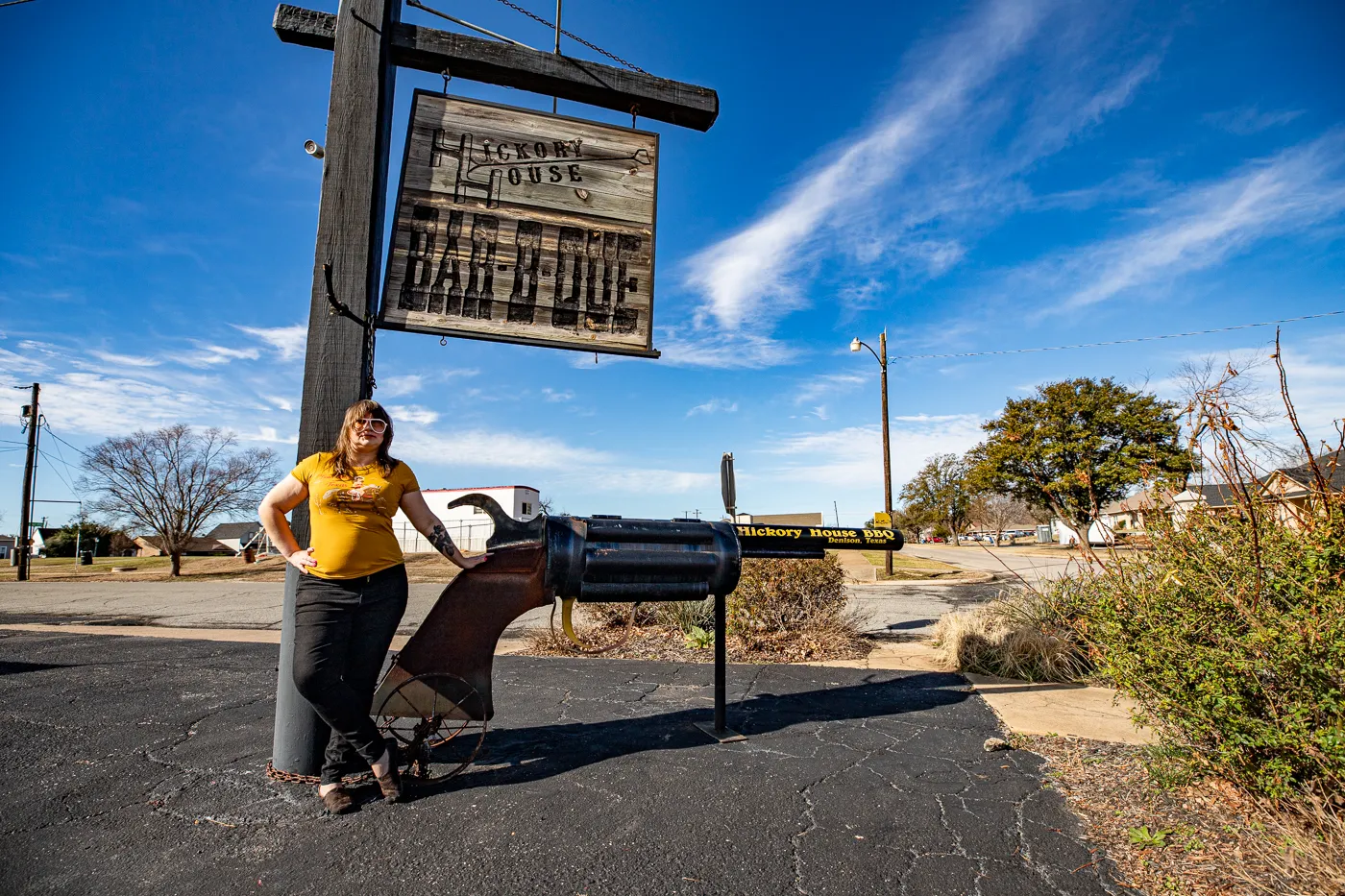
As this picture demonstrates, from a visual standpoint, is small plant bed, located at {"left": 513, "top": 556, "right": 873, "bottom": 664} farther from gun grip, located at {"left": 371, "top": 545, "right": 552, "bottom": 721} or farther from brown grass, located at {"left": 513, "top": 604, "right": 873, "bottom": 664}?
gun grip, located at {"left": 371, "top": 545, "right": 552, "bottom": 721}

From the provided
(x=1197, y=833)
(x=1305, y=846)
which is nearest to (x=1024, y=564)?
(x=1197, y=833)

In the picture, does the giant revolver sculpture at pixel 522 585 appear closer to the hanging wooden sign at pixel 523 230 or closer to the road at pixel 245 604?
the hanging wooden sign at pixel 523 230

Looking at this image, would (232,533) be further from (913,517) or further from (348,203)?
(348,203)

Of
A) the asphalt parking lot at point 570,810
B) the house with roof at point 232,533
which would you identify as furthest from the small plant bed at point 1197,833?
the house with roof at point 232,533

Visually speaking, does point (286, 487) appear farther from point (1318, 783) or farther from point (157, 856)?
point (1318, 783)

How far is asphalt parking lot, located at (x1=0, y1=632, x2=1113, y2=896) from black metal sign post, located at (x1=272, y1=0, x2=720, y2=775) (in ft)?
2.12

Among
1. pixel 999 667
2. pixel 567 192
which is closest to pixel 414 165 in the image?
pixel 567 192

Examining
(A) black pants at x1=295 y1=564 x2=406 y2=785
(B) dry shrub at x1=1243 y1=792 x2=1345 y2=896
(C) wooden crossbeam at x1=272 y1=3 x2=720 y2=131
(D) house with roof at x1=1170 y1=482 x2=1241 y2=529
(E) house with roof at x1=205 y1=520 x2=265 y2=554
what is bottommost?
(E) house with roof at x1=205 y1=520 x2=265 y2=554

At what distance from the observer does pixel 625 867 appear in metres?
2.38

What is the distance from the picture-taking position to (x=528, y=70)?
4.36 m

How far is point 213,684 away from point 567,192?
4.74 metres

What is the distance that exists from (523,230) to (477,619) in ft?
8.14

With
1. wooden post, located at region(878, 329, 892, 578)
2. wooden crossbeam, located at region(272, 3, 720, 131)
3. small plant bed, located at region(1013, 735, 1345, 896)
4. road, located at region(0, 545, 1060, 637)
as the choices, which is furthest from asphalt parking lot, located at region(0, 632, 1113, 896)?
wooden post, located at region(878, 329, 892, 578)

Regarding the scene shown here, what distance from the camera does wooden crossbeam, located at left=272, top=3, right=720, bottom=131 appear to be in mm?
3881
